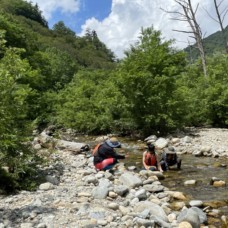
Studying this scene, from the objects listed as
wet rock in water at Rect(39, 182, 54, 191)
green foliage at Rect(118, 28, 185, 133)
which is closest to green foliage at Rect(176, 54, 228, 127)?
green foliage at Rect(118, 28, 185, 133)

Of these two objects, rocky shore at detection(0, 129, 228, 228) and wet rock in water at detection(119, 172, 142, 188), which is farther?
wet rock in water at detection(119, 172, 142, 188)

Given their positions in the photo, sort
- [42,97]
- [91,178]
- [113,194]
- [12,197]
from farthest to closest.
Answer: [42,97] < [91,178] < [113,194] < [12,197]

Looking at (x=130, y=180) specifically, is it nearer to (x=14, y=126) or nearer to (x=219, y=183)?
(x=219, y=183)

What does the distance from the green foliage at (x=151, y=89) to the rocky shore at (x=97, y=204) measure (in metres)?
8.54

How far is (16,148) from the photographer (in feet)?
33.2

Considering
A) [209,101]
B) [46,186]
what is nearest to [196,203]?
[46,186]

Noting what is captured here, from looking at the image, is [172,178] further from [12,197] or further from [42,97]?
[42,97]

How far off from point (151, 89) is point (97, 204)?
13180 millimetres

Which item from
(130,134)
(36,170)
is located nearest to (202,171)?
(36,170)

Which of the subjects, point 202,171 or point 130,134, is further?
point 130,134

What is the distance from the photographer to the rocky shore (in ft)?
23.9

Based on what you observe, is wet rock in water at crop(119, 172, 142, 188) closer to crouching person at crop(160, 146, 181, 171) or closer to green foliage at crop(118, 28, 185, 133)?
crouching person at crop(160, 146, 181, 171)

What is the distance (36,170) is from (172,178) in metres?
4.65

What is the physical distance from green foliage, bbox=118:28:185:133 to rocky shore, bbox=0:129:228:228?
Result: 28.0 feet
